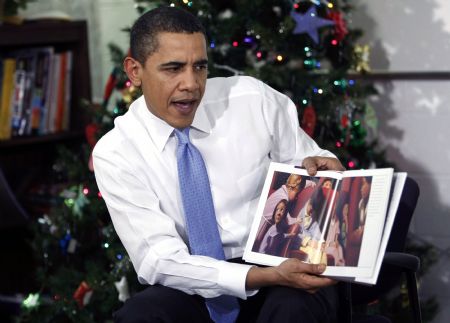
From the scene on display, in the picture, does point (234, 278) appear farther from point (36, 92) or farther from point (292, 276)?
point (36, 92)

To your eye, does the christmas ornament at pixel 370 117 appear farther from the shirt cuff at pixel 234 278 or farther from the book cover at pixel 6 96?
the book cover at pixel 6 96

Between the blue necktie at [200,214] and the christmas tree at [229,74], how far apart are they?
70 centimetres

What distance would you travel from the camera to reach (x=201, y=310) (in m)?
1.90

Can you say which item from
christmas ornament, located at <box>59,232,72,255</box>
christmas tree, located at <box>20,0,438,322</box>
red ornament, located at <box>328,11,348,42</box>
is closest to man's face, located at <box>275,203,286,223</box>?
christmas tree, located at <box>20,0,438,322</box>

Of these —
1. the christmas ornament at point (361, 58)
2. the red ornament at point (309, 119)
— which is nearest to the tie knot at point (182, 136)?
the red ornament at point (309, 119)

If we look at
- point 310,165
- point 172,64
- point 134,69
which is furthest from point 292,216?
point 134,69

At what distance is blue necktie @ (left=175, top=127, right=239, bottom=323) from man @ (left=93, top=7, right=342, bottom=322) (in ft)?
0.08

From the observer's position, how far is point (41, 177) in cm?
343

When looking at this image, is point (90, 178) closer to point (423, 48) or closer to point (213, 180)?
point (213, 180)

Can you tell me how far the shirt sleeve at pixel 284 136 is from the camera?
2096 millimetres

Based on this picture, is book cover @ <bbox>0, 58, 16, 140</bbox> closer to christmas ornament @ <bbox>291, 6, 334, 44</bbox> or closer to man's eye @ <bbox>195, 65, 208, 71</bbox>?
christmas ornament @ <bbox>291, 6, 334, 44</bbox>

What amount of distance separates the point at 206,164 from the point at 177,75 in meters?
0.26

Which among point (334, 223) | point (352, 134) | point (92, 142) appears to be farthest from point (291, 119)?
point (92, 142)

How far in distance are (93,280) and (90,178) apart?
1.20 ft
